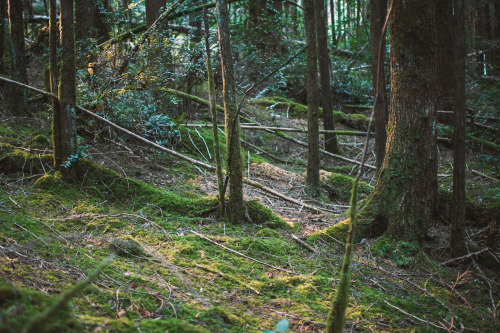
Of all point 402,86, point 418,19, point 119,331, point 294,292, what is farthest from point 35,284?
point 418,19

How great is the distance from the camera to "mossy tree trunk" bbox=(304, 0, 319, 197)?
604 centimetres

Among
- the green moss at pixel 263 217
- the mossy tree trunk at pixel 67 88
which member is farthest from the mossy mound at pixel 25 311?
the green moss at pixel 263 217

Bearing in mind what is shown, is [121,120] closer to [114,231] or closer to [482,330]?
[114,231]

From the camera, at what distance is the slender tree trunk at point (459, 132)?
12.8ft

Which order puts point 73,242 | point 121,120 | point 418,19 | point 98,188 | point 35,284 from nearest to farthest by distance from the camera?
point 35,284 < point 73,242 < point 418,19 < point 98,188 < point 121,120

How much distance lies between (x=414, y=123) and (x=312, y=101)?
2.20 m

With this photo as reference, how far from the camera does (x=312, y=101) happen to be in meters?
6.35

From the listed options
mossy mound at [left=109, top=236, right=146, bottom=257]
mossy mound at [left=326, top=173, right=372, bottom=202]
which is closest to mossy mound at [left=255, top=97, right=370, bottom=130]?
mossy mound at [left=326, top=173, right=372, bottom=202]

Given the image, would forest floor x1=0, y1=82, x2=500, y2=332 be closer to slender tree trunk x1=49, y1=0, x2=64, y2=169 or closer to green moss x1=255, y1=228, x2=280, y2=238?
green moss x1=255, y1=228, x2=280, y2=238

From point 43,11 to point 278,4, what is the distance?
9.34 meters

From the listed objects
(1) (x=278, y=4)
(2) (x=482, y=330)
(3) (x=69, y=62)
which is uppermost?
(1) (x=278, y=4)

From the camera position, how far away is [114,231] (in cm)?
393

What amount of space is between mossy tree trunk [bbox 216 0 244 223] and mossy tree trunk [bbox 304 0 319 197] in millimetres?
1982

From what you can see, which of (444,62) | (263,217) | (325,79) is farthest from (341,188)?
(444,62)
